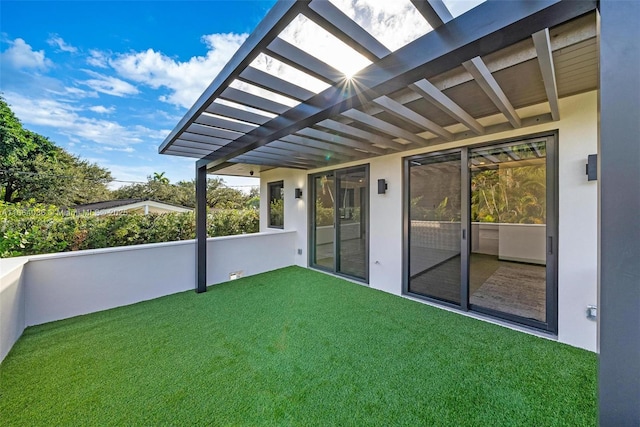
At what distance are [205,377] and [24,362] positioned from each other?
1.95 meters

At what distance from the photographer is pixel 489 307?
3719 millimetres

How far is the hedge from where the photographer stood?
185 inches

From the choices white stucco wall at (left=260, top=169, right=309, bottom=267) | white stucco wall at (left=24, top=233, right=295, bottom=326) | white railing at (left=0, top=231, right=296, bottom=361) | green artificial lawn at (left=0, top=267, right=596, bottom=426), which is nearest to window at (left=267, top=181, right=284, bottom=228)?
white stucco wall at (left=260, top=169, right=309, bottom=267)

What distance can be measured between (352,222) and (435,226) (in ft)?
6.09

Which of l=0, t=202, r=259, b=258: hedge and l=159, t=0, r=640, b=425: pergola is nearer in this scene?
Answer: l=159, t=0, r=640, b=425: pergola

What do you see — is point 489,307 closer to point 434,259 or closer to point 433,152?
point 434,259

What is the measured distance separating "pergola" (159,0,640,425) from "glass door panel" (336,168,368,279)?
4.23ft

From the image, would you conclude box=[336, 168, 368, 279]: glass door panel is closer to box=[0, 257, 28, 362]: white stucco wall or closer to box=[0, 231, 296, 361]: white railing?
box=[0, 231, 296, 361]: white railing

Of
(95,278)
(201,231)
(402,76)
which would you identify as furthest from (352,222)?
(95,278)

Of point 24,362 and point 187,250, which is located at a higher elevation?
point 187,250

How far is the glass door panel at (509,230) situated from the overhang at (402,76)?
165 centimetres

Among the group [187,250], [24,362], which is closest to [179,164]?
[187,250]

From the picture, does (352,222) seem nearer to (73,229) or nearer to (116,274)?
(116,274)

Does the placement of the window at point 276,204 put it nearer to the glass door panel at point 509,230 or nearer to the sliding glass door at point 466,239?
the sliding glass door at point 466,239
